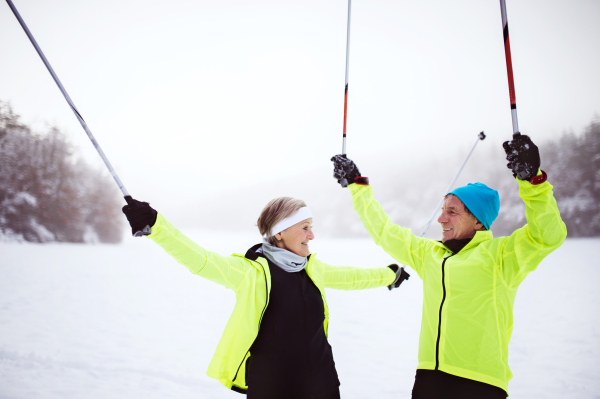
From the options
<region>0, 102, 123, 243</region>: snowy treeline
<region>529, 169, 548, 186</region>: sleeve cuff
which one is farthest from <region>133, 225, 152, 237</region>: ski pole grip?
<region>0, 102, 123, 243</region>: snowy treeline

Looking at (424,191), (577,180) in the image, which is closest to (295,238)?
(577,180)

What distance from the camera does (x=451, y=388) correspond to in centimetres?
100

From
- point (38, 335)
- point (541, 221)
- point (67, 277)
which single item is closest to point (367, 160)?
point (67, 277)

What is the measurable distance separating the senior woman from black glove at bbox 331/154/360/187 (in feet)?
1.04

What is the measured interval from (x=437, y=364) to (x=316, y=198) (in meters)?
12.5

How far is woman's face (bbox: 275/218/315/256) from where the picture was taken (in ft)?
3.92

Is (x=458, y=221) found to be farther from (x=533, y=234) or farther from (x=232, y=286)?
(x=232, y=286)

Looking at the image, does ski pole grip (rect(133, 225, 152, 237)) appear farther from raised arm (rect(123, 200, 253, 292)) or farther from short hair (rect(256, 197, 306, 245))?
short hair (rect(256, 197, 306, 245))

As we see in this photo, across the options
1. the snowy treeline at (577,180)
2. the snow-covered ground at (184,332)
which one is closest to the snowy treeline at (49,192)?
the snow-covered ground at (184,332)

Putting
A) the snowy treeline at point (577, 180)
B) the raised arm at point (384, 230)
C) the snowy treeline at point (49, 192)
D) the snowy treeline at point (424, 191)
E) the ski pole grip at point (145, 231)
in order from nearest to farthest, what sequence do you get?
1. the ski pole grip at point (145, 231)
2. the raised arm at point (384, 230)
3. the snowy treeline at point (577, 180)
4. the snowy treeline at point (424, 191)
5. the snowy treeline at point (49, 192)

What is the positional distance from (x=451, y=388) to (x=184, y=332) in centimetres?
365

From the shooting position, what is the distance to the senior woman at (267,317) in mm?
969

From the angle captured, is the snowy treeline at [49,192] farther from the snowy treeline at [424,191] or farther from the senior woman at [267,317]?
the senior woman at [267,317]

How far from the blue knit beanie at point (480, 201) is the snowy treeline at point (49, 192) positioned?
11.3 m
